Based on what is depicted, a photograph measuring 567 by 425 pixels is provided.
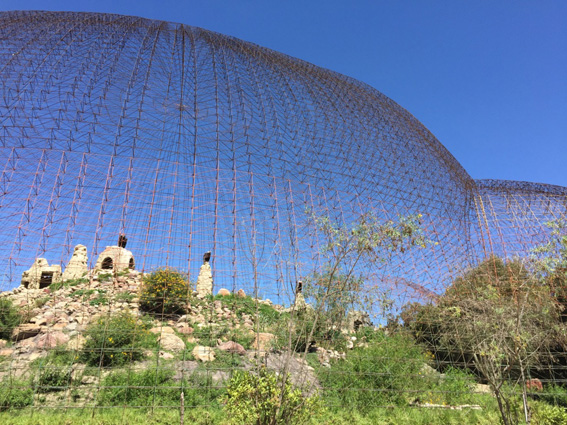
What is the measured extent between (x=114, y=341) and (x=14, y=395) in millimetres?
2218

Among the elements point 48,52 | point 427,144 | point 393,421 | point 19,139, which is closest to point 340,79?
point 427,144

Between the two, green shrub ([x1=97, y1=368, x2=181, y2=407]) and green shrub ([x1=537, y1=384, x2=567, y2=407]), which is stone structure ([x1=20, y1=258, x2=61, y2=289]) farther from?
green shrub ([x1=537, y1=384, x2=567, y2=407])

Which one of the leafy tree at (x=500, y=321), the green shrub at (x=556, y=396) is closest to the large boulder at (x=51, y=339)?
the leafy tree at (x=500, y=321)

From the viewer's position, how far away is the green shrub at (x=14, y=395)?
8.05 metres

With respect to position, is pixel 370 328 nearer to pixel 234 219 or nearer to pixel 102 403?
pixel 234 219

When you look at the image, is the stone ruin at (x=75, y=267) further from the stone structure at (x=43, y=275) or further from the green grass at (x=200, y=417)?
the green grass at (x=200, y=417)

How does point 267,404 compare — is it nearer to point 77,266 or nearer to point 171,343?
point 171,343

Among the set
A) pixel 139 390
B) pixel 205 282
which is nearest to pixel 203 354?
pixel 139 390

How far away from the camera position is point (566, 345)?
38.9 feet

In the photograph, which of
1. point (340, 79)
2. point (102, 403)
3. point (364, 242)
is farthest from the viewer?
point (340, 79)

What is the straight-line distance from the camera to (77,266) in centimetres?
1717

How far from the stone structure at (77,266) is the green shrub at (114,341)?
7126 millimetres

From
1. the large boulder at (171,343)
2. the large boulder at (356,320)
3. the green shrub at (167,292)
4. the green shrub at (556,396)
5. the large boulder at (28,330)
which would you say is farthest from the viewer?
the large boulder at (356,320)

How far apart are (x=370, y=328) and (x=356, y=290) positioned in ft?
30.0
